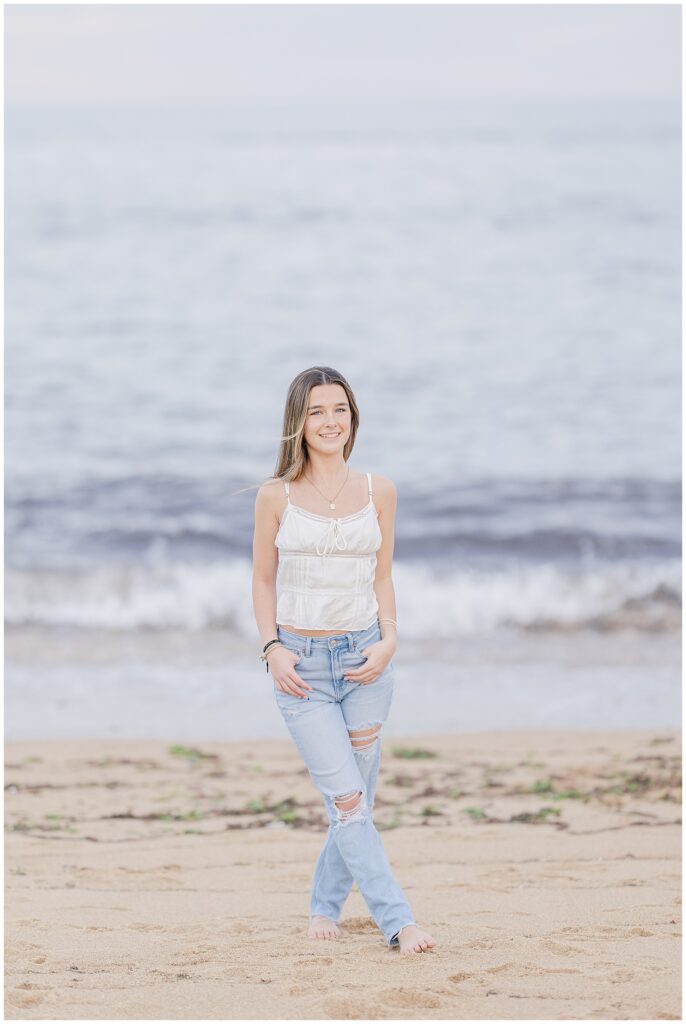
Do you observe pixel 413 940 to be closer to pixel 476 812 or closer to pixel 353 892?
pixel 353 892

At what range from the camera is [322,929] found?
4.24 metres

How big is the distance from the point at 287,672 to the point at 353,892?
5.39 ft

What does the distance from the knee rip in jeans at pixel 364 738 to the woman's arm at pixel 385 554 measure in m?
0.29

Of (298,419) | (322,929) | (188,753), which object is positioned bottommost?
(322,929)

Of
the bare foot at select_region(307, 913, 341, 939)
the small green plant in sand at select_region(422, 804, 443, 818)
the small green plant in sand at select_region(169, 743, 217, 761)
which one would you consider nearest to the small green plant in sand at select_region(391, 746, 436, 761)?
the small green plant in sand at select_region(422, 804, 443, 818)

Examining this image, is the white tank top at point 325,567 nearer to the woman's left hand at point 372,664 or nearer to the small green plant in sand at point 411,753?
the woman's left hand at point 372,664

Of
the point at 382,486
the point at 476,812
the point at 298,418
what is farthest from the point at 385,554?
the point at 476,812

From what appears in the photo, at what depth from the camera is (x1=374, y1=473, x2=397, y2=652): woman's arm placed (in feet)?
13.6

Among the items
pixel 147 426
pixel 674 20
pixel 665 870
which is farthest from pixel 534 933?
pixel 674 20

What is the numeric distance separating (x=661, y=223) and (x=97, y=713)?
1987 centimetres

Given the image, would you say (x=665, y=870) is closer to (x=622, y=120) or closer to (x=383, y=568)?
(x=383, y=568)

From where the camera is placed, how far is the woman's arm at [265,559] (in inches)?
159

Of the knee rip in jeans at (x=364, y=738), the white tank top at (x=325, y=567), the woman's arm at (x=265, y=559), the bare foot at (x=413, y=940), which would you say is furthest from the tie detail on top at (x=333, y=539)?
the bare foot at (x=413, y=940)

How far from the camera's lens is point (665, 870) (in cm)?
507
